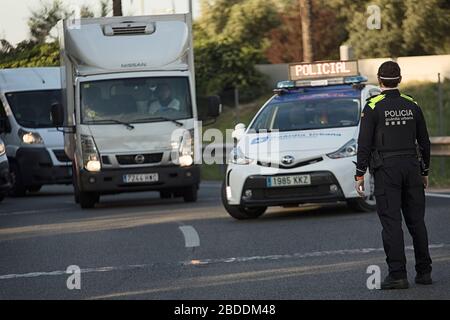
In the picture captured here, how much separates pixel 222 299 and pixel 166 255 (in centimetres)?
339

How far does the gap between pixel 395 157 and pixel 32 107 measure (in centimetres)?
1714

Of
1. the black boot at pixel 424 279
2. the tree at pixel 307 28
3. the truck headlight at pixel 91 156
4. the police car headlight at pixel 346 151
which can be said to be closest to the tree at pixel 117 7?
the tree at pixel 307 28

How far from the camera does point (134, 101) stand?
67.5 feet

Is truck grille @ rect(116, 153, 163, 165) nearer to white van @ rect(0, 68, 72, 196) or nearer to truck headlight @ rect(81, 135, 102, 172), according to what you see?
truck headlight @ rect(81, 135, 102, 172)

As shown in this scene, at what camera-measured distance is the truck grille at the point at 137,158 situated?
66.9ft

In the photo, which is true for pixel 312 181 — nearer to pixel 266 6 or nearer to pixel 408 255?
pixel 408 255

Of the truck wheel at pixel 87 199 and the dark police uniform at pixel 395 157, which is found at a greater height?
the dark police uniform at pixel 395 157

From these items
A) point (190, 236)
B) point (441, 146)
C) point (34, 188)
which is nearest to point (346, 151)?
point (190, 236)

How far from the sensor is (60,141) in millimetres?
25969

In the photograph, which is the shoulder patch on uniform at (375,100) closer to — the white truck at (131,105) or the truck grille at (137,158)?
the white truck at (131,105)

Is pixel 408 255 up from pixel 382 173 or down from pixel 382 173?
down

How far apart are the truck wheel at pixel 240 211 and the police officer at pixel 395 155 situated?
6.22 meters

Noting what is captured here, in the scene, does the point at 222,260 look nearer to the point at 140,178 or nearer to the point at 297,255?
the point at 297,255
